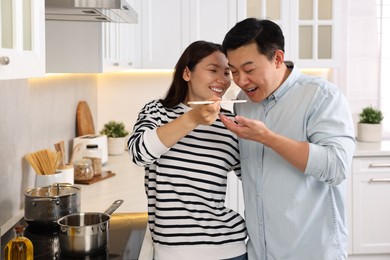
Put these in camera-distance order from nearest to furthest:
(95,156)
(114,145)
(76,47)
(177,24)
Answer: (76,47), (95,156), (177,24), (114,145)

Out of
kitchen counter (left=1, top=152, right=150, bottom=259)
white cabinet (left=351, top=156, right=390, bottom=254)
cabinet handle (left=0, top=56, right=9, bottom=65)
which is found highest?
cabinet handle (left=0, top=56, right=9, bottom=65)

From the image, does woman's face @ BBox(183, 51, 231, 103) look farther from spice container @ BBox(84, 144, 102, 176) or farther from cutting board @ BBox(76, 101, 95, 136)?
cutting board @ BBox(76, 101, 95, 136)

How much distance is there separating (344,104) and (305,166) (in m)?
0.25

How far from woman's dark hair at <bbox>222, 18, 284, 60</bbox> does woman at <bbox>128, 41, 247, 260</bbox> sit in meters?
0.11

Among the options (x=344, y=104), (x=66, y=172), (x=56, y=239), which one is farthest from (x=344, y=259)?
(x=66, y=172)

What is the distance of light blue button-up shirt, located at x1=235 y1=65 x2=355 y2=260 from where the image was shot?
64.2 inches

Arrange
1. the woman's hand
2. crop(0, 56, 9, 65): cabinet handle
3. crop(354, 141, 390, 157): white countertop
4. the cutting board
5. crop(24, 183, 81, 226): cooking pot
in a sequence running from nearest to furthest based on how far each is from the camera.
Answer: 1. crop(0, 56, 9, 65): cabinet handle
2. the woman's hand
3. crop(24, 183, 81, 226): cooking pot
4. the cutting board
5. crop(354, 141, 390, 157): white countertop

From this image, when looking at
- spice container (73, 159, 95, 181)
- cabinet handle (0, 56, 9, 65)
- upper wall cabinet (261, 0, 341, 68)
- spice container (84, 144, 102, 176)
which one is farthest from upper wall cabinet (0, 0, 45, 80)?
upper wall cabinet (261, 0, 341, 68)

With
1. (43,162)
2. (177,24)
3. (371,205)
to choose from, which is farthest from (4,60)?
(371,205)

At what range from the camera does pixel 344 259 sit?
67.8 inches

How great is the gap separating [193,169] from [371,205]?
2.63 meters

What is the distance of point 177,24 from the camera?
3.99 m

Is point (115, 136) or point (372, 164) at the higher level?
point (115, 136)

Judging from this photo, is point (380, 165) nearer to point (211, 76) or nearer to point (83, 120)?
point (83, 120)
